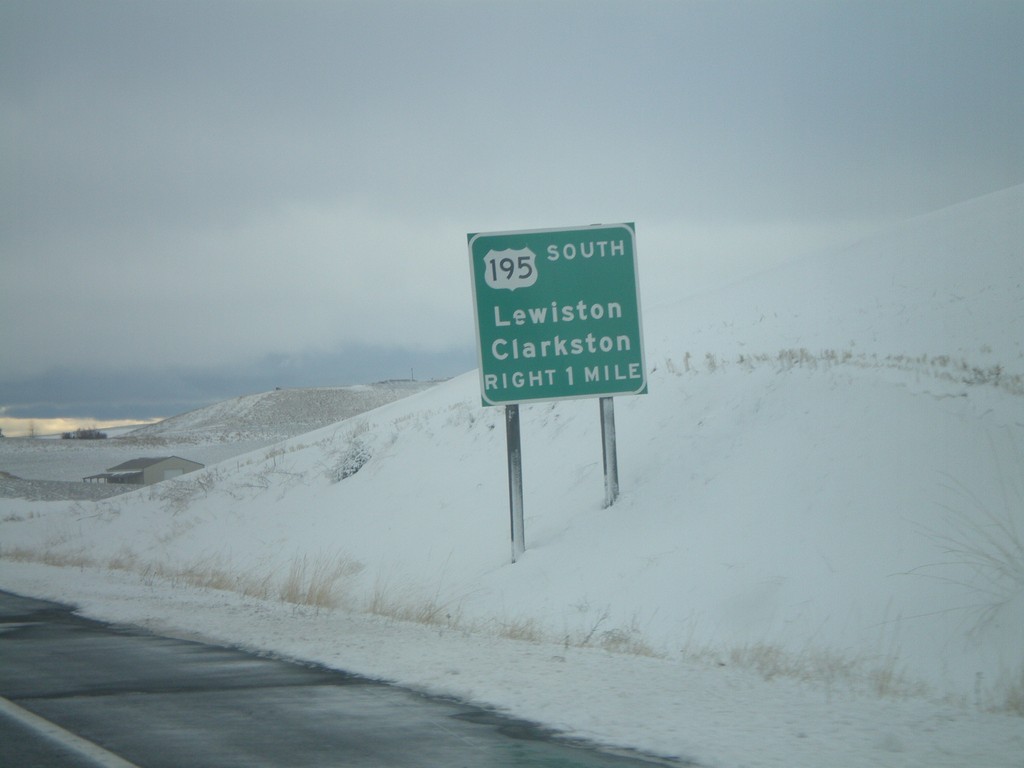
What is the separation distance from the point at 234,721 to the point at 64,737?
91 cm

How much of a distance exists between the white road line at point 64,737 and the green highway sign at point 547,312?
1051 cm

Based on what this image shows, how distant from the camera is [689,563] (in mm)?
14656

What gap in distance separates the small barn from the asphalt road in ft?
202

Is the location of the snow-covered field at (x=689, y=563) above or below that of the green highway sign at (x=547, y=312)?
below

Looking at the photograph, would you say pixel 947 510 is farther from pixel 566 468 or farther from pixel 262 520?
pixel 262 520

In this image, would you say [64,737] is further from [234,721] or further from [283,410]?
[283,410]

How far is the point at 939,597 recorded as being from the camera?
38.8 feet

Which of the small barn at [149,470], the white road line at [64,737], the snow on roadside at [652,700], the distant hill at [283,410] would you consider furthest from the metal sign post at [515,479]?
the distant hill at [283,410]

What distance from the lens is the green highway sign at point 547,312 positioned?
16.3m

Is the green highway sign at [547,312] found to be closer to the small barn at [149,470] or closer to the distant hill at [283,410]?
the small barn at [149,470]

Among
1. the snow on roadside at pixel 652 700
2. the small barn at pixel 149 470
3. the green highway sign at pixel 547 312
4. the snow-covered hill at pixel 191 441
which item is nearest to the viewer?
the snow on roadside at pixel 652 700

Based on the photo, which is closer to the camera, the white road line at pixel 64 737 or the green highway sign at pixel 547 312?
the white road line at pixel 64 737

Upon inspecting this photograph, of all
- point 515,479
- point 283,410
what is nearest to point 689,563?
point 515,479

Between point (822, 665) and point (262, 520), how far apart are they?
22.1 metres
